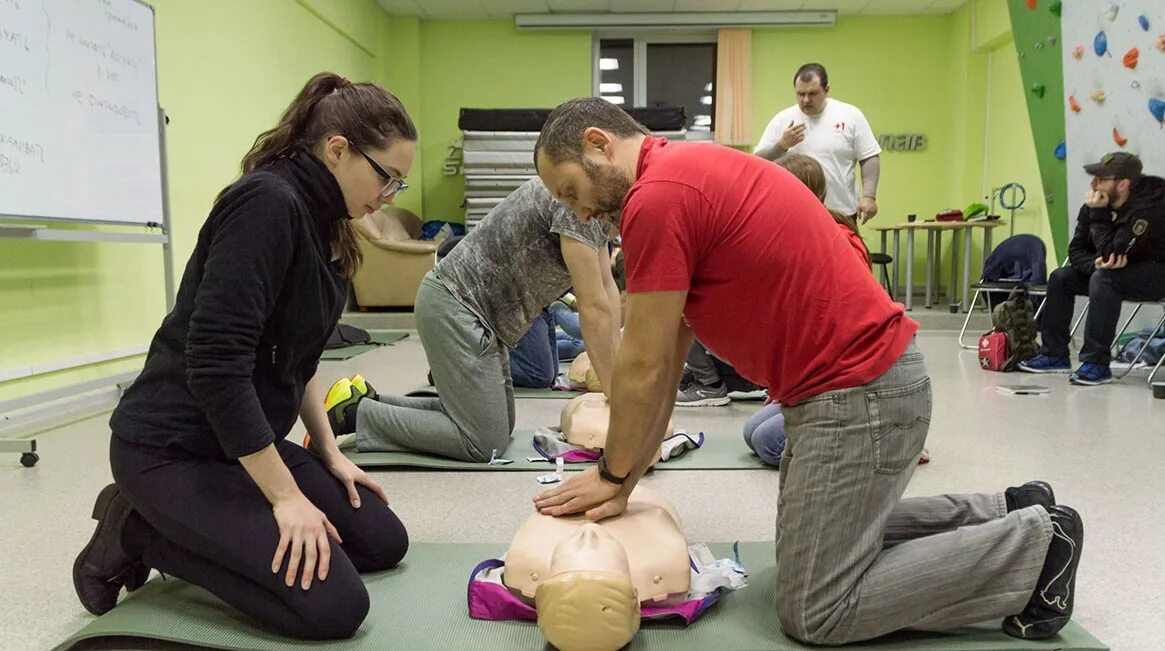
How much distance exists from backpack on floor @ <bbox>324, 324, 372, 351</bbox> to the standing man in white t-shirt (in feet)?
9.94

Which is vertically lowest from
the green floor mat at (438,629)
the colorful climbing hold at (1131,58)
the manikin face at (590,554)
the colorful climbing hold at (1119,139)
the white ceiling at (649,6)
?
the green floor mat at (438,629)

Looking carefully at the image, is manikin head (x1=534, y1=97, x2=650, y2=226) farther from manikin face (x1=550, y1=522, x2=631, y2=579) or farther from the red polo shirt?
manikin face (x1=550, y1=522, x2=631, y2=579)

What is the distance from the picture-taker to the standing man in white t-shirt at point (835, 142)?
4.36 meters

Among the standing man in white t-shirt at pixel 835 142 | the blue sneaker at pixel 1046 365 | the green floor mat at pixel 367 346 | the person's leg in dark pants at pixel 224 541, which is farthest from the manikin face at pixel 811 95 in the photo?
the person's leg in dark pants at pixel 224 541

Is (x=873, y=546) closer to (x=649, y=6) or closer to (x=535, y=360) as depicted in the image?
(x=535, y=360)

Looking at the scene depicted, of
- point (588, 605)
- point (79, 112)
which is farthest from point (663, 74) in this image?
point (588, 605)

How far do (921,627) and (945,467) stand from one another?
1366 mm

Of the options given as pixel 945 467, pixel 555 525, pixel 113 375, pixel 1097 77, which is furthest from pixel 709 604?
pixel 1097 77

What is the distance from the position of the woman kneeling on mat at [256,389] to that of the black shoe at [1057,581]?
3.55 feet

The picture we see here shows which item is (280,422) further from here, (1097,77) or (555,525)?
(1097,77)

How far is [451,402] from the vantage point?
101 inches

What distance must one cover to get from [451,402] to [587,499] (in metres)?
1.10

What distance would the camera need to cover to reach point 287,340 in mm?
1453

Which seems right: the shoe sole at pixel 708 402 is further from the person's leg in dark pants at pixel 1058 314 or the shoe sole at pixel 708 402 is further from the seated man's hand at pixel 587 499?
the person's leg in dark pants at pixel 1058 314
